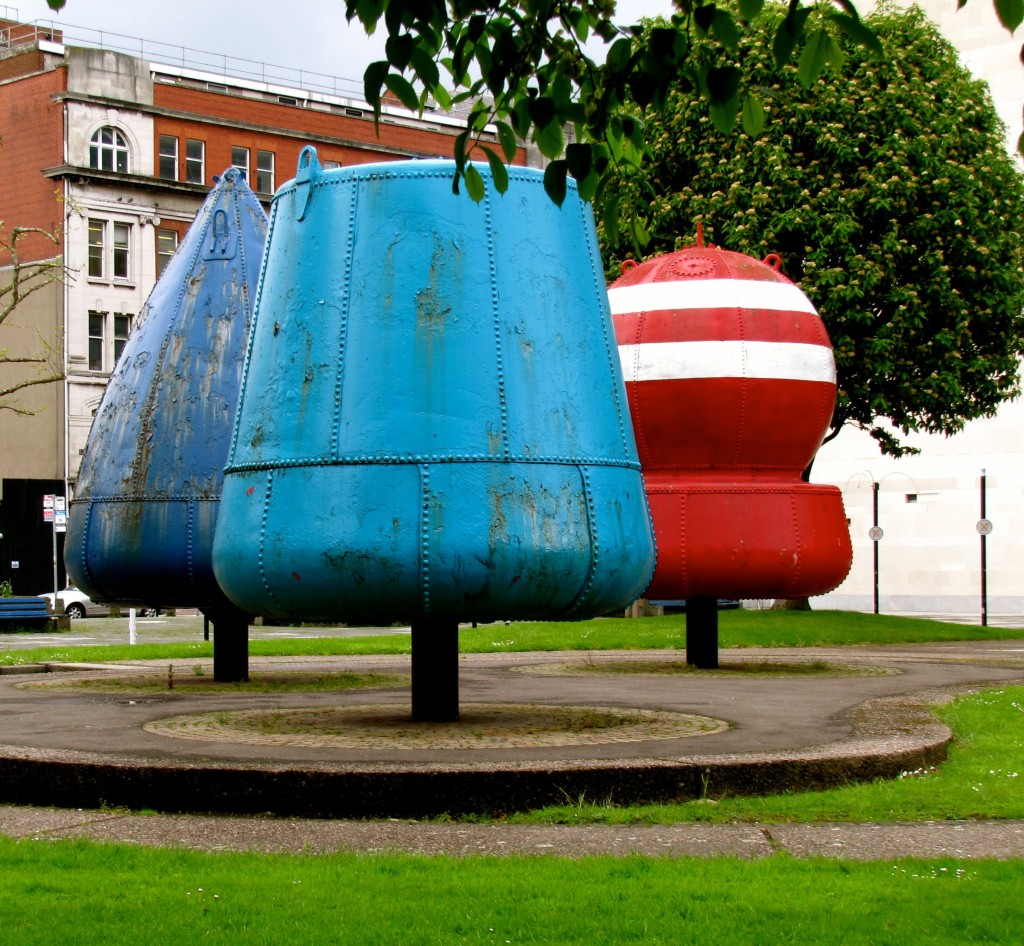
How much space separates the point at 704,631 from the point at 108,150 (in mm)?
44714

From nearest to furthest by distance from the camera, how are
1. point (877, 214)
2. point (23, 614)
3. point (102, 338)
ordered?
1. point (877, 214)
2. point (23, 614)
3. point (102, 338)

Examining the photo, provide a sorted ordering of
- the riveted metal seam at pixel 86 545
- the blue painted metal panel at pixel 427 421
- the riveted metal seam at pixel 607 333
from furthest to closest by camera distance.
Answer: the riveted metal seam at pixel 86 545 < the riveted metal seam at pixel 607 333 < the blue painted metal panel at pixel 427 421

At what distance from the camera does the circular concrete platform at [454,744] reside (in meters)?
8.41

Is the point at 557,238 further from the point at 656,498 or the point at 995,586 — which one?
the point at 995,586

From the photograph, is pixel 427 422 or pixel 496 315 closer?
pixel 427 422

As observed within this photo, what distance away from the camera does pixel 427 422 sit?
392 inches

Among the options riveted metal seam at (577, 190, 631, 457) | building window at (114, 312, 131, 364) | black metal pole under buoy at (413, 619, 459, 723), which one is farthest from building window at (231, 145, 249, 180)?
black metal pole under buoy at (413, 619, 459, 723)

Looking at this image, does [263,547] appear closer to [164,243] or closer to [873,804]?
[873,804]

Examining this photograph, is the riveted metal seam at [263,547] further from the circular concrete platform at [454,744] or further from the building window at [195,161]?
the building window at [195,161]

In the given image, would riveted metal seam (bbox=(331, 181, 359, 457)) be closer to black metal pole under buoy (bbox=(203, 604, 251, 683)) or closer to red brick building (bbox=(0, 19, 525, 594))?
black metal pole under buoy (bbox=(203, 604, 251, 683))

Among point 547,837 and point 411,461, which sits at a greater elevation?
point 411,461

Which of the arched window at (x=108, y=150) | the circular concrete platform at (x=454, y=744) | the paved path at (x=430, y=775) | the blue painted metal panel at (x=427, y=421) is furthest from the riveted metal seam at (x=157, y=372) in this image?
the arched window at (x=108, y=150)

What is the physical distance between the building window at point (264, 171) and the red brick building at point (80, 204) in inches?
44.5

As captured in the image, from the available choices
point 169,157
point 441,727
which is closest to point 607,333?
point 441,727
